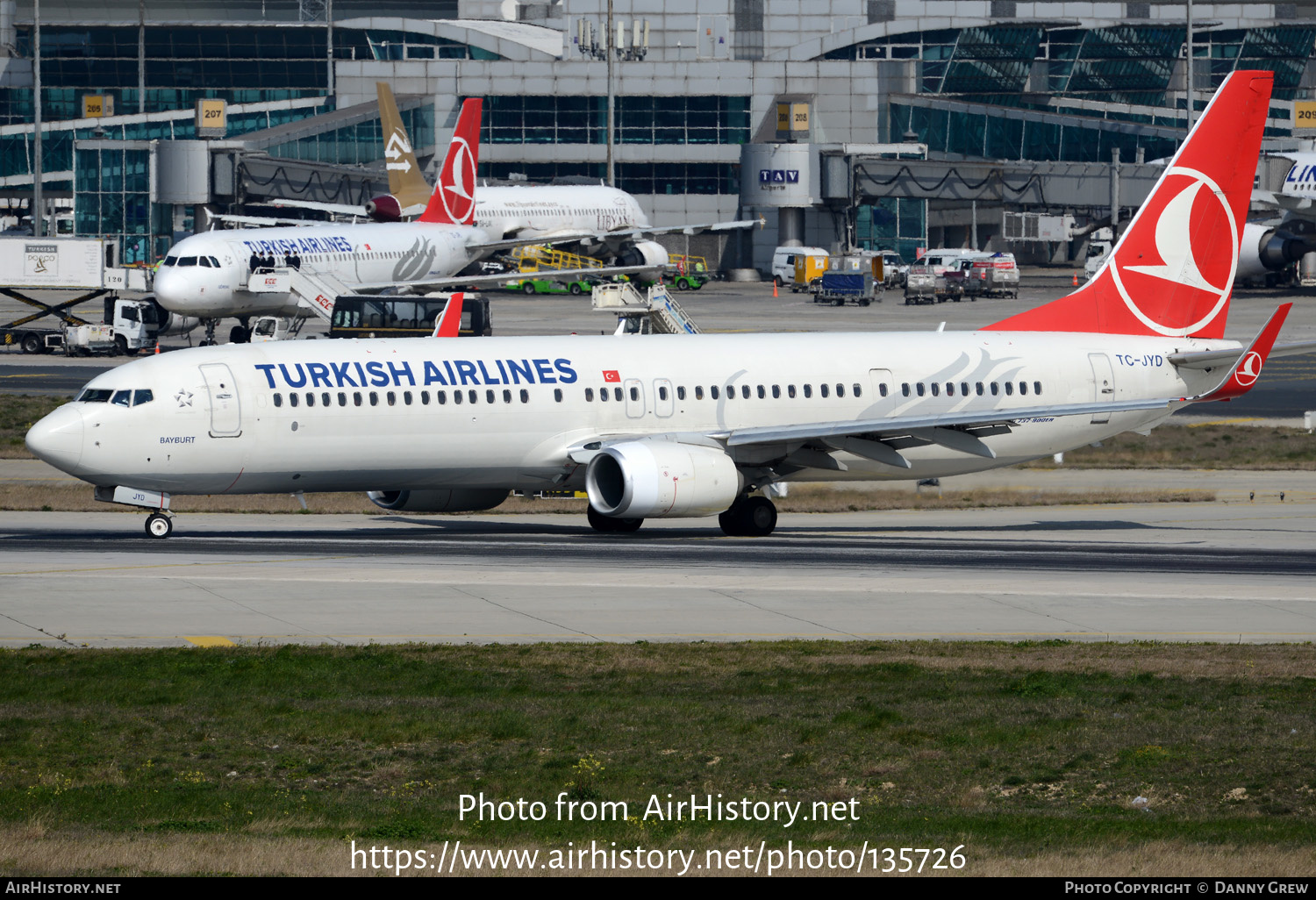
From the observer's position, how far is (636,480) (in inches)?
1497

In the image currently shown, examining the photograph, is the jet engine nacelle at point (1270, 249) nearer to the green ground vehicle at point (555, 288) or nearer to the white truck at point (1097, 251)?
the white truck at point (1097, 251)

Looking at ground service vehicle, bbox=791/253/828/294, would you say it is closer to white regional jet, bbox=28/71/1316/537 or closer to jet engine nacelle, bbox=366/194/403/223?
jet engine nacelle, bbox=366/194/403/223

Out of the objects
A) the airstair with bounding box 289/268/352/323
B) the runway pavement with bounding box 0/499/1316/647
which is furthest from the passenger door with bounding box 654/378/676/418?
the airstair with bounding box 289/268/352/323

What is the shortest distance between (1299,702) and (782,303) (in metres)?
99.2

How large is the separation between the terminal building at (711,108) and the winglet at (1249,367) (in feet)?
A: 291

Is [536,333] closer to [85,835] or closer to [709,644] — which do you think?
[709,644]

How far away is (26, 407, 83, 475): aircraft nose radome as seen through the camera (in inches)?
1422

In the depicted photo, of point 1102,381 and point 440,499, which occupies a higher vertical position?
point 1102,381

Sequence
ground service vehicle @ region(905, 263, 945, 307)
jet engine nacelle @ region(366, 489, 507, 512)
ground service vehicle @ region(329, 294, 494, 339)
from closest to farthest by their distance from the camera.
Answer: jet engine nacelle @ region(366, 489, 507, 512)
ground service vehicle @ region(329, 294, 494, 339)
ground service vehicle @ region(905, 263, 945, 307)

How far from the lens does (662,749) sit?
20.6m

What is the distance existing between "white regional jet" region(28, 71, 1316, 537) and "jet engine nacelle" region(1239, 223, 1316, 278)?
258 feet

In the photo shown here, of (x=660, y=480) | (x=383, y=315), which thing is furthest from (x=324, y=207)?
(x=660, y=480)

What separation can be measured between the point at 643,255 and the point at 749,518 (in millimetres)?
89925

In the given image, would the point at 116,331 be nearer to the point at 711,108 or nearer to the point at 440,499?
the point at 440,499
